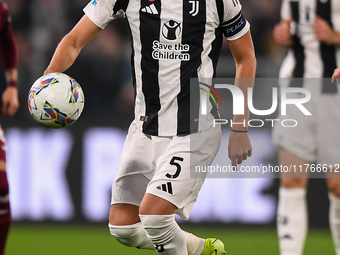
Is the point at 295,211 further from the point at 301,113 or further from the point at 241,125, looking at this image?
the point at 241,125

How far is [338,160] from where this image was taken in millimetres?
4832

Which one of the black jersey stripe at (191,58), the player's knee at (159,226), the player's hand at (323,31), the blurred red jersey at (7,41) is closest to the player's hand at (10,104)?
the blurred red jersey at (7,41)

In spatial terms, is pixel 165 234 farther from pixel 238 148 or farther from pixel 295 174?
pixel 295 174

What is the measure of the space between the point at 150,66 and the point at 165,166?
2.08ft

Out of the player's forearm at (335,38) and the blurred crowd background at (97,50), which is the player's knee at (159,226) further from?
the blurred crowd background at (97,50)

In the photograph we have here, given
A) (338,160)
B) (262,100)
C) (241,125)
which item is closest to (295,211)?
(338,160)

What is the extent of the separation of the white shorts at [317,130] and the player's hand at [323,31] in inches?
13.9

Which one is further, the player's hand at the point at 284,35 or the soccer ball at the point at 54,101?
the player's hand at the point at 284,35

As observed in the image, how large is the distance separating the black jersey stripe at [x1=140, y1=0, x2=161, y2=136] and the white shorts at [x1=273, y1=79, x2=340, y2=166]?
1330 millimetres

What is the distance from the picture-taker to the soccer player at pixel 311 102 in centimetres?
473

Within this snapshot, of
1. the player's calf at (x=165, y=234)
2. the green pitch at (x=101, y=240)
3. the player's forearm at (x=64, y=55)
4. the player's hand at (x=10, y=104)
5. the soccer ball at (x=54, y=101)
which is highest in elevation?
the player's forearm at (x=64, y=55)

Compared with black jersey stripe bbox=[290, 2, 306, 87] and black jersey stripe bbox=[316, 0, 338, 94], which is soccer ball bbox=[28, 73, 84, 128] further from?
black jersey stripe bbox=[316, 0, 338, 94]

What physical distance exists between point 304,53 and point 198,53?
Answer: 138 centimetres

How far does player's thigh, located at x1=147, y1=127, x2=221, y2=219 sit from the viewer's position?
371cm
